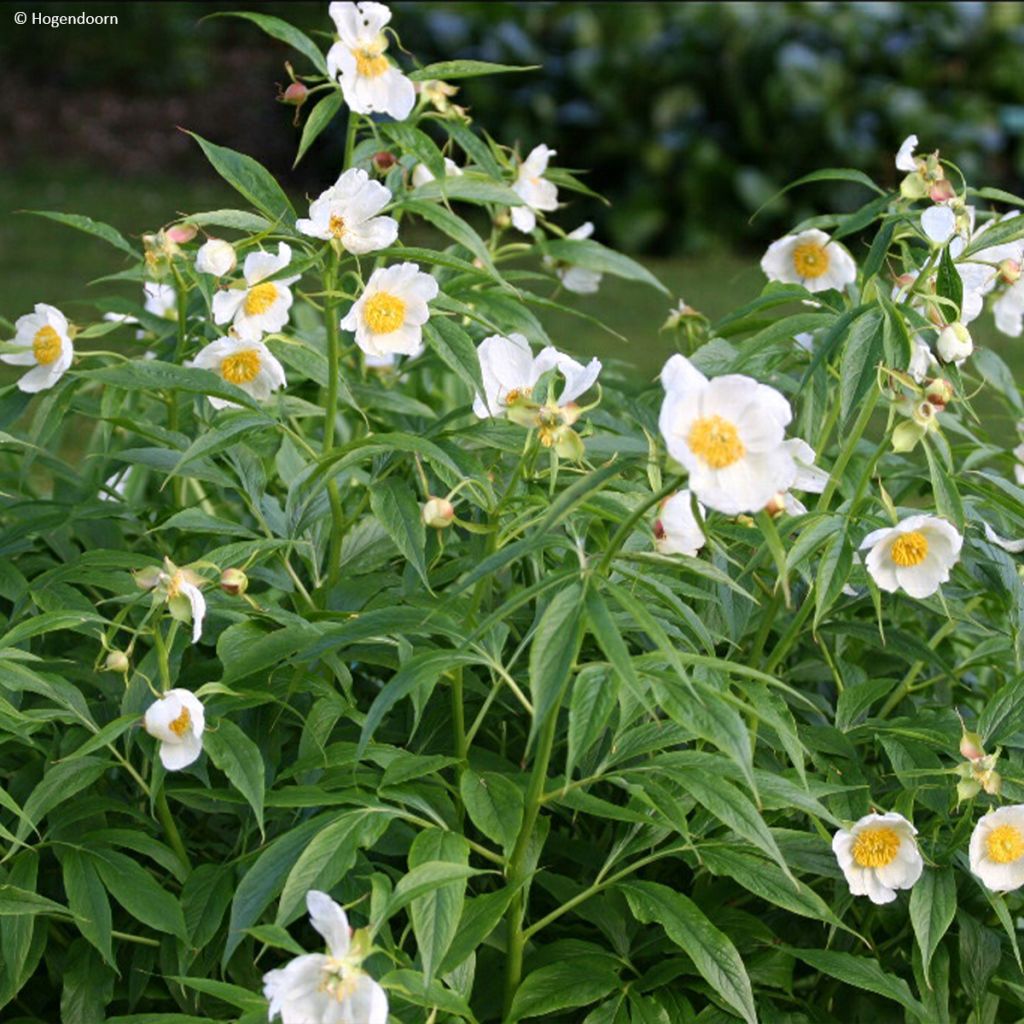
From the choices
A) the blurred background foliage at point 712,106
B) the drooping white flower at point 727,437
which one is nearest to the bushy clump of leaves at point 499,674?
the drooping white flower at point 727,437

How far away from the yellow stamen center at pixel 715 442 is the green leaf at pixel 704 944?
472 mm

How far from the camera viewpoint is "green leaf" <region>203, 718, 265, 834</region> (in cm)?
149

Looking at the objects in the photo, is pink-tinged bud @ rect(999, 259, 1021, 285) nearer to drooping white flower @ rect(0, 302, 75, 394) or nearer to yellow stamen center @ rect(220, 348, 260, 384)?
yellow stamen center @ rect(220, 348, 260, 384)

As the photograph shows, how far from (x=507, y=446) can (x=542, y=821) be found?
1.15 feet

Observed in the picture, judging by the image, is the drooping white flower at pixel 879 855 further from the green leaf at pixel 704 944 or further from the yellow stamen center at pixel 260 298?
the yellow stamen center at pixel 260 298

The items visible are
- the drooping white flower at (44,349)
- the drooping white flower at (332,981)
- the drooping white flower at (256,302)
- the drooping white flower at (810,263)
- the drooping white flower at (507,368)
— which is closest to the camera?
the drooping white flower at (332,981)

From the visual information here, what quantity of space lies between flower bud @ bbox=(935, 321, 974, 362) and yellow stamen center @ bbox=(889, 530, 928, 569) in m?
0.17

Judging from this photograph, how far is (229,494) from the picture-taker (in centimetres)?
234

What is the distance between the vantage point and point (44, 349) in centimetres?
188

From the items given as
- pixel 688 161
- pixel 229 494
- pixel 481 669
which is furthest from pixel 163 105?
pixel 481 669

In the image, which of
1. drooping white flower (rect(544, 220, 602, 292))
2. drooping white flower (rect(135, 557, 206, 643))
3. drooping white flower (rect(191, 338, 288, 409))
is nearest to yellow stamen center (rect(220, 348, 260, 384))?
drooping white flower (rect(191, 338, 288, 409))

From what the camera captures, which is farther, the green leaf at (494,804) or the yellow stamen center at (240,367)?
the yellow stamen center at (240,367)

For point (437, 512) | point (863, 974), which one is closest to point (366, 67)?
point (437, 512)

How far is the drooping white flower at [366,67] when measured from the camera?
180cm
